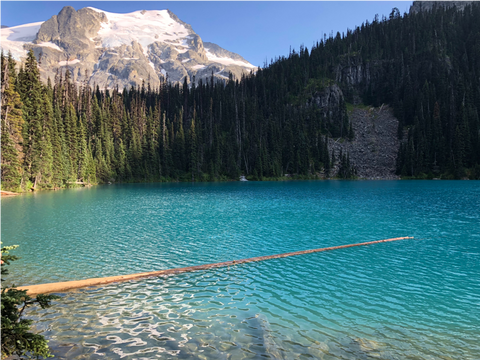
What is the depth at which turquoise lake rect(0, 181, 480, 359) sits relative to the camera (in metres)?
8.46

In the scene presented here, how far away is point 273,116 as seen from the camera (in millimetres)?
155125

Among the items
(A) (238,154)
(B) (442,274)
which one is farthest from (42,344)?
(A) (238,154)

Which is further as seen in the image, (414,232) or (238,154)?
(238,154)

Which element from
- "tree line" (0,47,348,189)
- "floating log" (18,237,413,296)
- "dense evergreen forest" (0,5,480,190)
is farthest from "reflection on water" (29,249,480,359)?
"dense evergreen forest" (0,5,480,190)

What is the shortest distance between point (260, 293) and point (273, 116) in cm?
14846

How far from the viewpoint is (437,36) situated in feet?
544

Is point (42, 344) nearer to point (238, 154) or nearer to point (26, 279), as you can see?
point (26, 279)

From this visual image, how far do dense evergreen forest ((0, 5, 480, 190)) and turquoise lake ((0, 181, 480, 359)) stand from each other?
147 ft

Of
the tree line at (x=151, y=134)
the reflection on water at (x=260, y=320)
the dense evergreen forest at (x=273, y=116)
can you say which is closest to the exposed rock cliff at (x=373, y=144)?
the dense evergreen forest at (x=273, y=116)

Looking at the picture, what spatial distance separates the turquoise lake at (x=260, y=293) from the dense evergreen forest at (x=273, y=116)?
44.8 m

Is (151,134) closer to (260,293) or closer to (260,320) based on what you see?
(260,293)

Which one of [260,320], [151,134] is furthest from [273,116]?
[260,320]

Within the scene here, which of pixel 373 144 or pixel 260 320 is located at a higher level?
pixel 373 144

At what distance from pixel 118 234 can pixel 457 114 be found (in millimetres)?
138060
